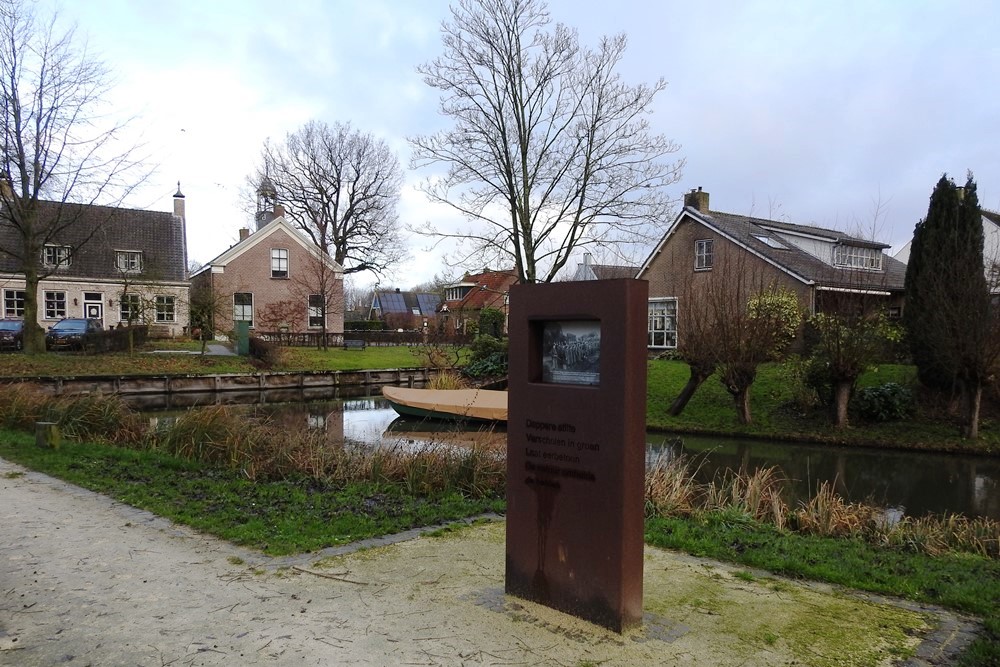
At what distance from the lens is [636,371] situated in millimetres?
4094

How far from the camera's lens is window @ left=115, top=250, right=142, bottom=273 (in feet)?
136

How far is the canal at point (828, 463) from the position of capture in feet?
36.5

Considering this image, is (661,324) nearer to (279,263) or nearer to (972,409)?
(972,409)

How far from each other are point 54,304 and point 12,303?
1.89 meters

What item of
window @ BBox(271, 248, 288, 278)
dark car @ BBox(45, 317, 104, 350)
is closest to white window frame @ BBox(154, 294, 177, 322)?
dark car @ BBox(45, 317, 104, 350)

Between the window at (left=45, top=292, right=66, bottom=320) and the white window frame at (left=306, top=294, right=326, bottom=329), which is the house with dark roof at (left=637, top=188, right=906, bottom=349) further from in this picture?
the window at (left=45, top=292, right=66, bottom=320)

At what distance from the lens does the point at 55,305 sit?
3894 cm

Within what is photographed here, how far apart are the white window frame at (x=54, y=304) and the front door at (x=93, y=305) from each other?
104 cm

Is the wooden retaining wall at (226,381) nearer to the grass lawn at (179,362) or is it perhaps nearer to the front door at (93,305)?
the grass lawn at (179,362)

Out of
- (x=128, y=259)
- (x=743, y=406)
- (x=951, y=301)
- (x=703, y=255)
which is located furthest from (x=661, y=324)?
(x=128, y=259)

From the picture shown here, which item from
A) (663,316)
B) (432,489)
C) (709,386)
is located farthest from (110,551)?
(663,316)

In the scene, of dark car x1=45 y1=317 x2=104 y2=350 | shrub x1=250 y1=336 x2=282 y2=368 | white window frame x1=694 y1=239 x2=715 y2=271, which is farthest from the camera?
shrub x1=250 y1=336 x2=282 y2=368

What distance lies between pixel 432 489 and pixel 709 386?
14943 mm

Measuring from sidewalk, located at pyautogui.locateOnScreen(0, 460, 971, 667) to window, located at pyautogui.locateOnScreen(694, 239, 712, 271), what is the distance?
83.8 feet
